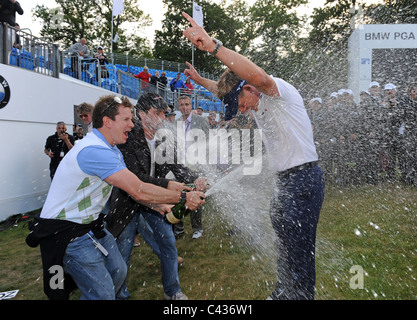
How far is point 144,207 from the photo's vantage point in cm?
374

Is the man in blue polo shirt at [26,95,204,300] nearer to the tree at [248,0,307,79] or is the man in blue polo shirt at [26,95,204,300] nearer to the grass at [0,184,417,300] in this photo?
the grass at [0,184,417,300]

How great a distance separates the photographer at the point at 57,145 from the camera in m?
8.66

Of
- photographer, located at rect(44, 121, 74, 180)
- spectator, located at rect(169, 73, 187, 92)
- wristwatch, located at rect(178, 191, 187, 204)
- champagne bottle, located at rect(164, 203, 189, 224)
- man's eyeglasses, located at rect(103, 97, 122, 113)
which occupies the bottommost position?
champagne bottle, located at rect(164, 203, 189, 224)

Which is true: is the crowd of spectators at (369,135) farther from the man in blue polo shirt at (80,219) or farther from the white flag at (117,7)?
the white flag at (117,7)

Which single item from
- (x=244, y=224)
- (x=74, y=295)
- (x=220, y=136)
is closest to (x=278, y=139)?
(x=74, y=295)

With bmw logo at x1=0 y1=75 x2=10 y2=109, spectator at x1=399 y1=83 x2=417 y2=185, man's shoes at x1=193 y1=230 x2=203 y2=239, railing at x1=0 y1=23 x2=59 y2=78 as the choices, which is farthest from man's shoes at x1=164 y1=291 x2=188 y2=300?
spectator at x1=399 y1=83 x2=417 y2=185

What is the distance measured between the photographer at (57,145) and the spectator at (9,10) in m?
3.53

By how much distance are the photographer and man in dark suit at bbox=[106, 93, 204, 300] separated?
5.51m

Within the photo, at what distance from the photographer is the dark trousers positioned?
2764 mm

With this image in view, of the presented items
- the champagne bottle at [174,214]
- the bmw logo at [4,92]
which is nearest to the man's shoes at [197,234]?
the champagne bottle at [174,214]

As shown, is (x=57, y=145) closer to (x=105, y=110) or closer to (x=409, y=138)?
(x=105, y=110)

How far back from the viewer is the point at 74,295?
13.4 feet

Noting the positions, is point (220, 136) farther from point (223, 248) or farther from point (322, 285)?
point (322, 285)
